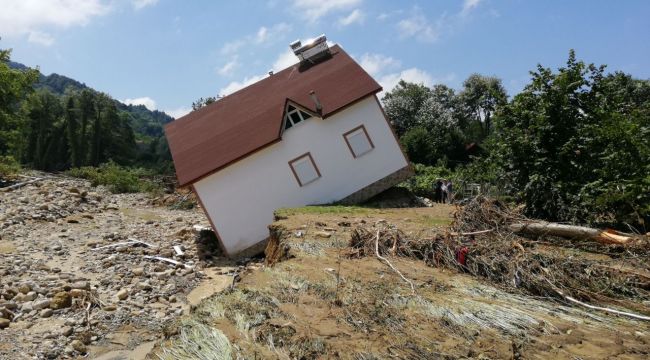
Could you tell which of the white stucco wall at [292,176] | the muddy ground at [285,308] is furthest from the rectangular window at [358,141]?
the muddy ground at [285,308]

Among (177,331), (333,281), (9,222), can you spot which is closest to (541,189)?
(333,281)

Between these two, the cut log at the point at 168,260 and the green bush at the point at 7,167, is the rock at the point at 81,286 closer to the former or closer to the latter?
the cut log at the point at 168,260

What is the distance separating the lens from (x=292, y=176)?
20.4 m

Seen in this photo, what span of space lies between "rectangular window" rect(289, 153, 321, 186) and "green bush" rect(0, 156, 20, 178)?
22624 millimetres

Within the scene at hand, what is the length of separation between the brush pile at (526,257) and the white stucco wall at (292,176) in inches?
395

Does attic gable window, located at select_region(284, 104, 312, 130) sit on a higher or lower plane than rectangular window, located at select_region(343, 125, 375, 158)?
higher

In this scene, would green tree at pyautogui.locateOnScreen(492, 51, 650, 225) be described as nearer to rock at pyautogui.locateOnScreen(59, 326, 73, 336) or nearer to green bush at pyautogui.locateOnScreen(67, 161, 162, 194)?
rock at pyautogui.locateOnScreen(59, 326, 73, 336)

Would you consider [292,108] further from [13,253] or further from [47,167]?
[47,167]

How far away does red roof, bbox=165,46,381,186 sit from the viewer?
20.0 meters

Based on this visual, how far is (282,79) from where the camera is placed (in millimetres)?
23891

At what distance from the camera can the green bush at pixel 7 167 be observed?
3178 cm

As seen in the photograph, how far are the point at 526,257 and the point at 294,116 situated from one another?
14190mm

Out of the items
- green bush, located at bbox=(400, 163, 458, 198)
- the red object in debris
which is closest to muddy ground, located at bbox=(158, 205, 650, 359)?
the red object in debris

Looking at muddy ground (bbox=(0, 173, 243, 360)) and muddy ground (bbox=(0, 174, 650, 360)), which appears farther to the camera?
muddy ground (bbox=(0, 173, 243, 360))
